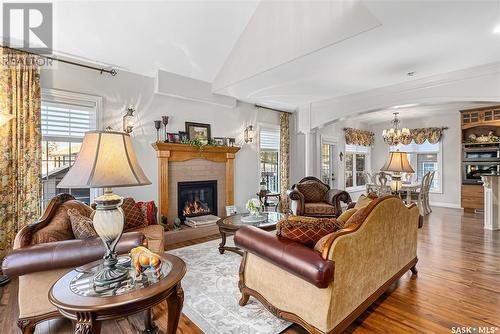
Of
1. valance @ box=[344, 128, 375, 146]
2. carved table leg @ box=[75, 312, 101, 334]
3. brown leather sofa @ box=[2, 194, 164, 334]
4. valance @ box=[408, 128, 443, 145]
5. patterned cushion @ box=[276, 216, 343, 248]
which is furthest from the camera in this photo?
valance @ box=[344, 128, 375, 146]

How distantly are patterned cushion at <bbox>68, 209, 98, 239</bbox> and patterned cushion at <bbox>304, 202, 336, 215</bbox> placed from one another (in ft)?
12.7

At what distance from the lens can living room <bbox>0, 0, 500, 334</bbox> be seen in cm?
181

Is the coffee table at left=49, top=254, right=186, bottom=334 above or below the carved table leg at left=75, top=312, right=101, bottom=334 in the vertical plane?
above

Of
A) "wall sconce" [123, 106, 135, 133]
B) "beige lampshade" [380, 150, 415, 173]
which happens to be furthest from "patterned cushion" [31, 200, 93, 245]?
"beige lampshade" [380, 150, 415, 173]

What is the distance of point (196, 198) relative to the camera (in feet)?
17.2

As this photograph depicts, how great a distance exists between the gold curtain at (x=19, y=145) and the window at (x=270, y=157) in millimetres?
4444

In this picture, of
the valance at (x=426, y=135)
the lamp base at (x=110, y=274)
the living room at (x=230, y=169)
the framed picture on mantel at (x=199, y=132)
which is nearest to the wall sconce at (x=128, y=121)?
the living room at (x=230, y=169)

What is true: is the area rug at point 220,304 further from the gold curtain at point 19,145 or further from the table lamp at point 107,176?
the gold curtain at point 19,145

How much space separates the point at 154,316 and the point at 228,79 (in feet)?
13.1

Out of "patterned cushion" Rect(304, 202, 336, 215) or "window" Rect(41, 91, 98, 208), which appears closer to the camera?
"window" Rect(41, 91, 98, 208)

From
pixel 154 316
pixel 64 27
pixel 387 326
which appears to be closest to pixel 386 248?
pixel 387 326

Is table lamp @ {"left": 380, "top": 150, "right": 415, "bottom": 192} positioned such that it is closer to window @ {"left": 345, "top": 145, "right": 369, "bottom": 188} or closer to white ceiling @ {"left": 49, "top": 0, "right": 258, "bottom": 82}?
white ceiling @ {"left": 49, "top": 0, "right": 258, "bottom": 82}

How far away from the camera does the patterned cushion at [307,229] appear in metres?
1.99

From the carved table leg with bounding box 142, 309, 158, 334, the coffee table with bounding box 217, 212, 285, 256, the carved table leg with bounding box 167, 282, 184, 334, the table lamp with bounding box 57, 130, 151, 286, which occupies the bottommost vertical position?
the carved table leg with bounding box 142, 309, 158, 334
